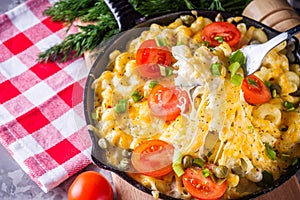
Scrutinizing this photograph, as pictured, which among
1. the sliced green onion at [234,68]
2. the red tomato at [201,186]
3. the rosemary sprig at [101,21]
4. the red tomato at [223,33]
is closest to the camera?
the red tomato at [201,186]

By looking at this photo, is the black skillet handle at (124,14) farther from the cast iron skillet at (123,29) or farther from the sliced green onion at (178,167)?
the sliced green onion at (178,167)

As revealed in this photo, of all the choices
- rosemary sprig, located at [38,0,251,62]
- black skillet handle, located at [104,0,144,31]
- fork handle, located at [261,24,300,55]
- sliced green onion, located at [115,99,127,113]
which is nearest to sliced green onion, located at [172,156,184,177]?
sliced green onion, located at [115,99,127,113]

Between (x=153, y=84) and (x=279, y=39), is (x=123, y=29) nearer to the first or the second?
(x=153, y=84)

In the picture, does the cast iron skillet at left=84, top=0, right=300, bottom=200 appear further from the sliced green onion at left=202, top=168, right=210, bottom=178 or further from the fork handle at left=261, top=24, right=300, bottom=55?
the sliced green onion at left=202, top=168, right=210, bottom=178

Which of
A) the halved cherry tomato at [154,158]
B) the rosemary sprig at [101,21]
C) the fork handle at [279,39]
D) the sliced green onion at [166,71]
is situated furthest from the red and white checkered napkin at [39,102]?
the fork handle at [279,39]

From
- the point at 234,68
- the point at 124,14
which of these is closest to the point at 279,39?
the point at 234,68
